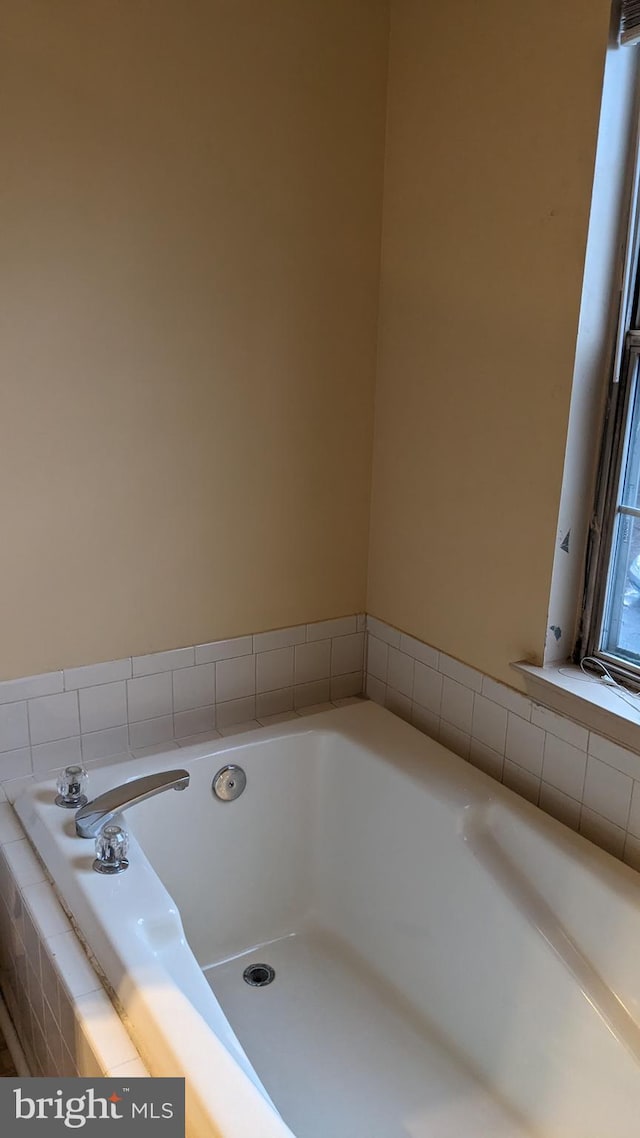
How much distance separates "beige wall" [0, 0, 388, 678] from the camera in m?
1.81

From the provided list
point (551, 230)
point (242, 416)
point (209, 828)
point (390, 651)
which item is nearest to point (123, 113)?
point (242, 416)

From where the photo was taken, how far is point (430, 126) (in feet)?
6.66

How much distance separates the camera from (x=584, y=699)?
5.70ft

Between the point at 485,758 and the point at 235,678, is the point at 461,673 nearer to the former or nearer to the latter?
the point at 485,758

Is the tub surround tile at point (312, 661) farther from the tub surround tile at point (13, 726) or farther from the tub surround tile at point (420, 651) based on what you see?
the tub surround tile at point (13, 726)

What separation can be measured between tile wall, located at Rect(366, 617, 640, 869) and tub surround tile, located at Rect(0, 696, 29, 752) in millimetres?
907

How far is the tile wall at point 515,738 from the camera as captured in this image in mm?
1743

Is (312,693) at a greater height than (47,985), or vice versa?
(312,693)

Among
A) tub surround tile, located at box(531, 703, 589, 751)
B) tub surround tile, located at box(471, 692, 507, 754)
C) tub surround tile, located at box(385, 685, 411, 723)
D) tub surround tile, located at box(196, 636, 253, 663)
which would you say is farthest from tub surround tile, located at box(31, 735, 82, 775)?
tub surround tile, located at box(531, 703, 589, 751)

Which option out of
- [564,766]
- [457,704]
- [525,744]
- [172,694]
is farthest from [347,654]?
[564,766]

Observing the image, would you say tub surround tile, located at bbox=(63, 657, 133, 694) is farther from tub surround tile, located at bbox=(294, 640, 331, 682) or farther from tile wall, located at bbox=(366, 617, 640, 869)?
tile wall, located at bbox=(366, 617, 640, 869)

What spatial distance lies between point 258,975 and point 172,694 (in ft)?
2.16

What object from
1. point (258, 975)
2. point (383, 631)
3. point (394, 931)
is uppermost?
point (383, 631)

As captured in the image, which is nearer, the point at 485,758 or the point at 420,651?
the point at 485,758
